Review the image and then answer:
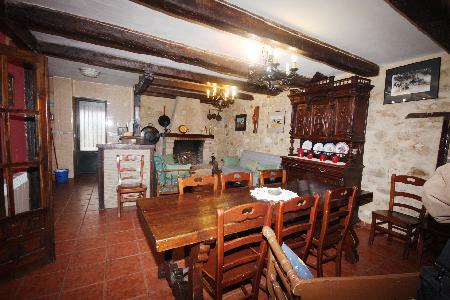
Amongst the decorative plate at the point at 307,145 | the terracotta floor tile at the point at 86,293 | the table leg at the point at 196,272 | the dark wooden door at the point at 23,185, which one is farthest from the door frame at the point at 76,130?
the table leg at the point at 196,272

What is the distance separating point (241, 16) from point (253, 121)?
15.6 ft

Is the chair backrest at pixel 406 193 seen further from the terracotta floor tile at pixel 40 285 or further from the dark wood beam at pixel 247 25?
the terracotta floor tile at pixel 40 285

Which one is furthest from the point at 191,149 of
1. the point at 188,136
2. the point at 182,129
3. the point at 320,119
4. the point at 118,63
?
the point at 320,119

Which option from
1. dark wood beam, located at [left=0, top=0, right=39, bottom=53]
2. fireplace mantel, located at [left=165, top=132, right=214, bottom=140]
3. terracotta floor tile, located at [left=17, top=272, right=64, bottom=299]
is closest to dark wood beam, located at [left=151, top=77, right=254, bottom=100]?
fireplace mantel, located at [left=165, top=132, right=214, bottom=140]

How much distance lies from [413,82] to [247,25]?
289 cm

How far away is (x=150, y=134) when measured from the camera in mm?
7766

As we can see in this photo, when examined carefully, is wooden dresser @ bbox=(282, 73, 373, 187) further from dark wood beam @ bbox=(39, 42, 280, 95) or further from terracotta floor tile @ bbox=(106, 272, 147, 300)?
terracotta floor tile @ bbox=(106, 272, 147, 300)

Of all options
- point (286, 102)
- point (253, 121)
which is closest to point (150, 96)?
point (253, 121)

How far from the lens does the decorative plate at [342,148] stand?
402cm

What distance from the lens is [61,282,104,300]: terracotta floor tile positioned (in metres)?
1.98

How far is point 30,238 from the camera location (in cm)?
227

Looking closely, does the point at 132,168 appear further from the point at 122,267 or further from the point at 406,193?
the point at 406,193

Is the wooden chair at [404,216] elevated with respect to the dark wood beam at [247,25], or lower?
lower

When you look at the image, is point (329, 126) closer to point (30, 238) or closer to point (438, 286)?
point (438, 286)
